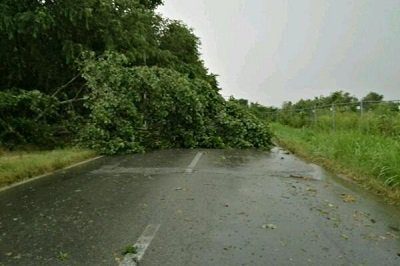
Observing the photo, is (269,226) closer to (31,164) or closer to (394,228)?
(394,228)

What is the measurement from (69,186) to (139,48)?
39.0ft

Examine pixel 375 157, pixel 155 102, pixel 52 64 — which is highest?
pixel 52 64

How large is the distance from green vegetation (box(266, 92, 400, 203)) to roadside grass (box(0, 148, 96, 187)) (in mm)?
6421

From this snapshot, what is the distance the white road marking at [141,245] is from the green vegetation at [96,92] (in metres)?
9.38

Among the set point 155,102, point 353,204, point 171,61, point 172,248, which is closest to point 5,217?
point 172,248

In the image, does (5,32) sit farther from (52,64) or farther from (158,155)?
(158,155)

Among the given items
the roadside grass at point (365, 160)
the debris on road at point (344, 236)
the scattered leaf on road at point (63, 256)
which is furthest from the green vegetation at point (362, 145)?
the scattered leaf on road at point (63, 256)

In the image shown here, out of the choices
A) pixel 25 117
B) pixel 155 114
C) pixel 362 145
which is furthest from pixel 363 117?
pixel 25 117

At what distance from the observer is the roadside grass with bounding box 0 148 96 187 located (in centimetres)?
959

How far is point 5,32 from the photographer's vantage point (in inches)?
555

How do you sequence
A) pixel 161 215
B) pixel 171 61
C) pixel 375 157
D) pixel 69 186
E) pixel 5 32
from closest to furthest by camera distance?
1. pixel 161 215
2. pixel 69 186
3. pixel 375 157
4. pixel 5 32
5. pixel 171 61

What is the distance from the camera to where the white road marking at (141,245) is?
4.58 m

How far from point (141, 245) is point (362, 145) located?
833 centimetres

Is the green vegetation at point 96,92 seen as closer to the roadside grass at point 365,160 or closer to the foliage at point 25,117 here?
the foliage at point 25,117
